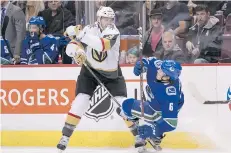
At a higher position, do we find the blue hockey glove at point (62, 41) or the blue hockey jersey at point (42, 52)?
the blue hockey glove at point (62, 41)

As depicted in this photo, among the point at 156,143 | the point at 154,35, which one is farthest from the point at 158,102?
the point at 154,35

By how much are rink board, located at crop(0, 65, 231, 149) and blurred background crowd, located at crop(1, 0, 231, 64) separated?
0.49 feet

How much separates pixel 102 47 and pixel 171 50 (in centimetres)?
102

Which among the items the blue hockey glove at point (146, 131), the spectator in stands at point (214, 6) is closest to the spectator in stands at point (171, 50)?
the spectator in stands at point (214, 6)

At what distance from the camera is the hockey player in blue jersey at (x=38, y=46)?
5605 millimetres

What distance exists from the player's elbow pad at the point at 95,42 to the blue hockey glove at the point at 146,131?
618 millimetres

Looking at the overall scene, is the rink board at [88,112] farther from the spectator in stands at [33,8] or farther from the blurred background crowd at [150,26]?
the spectator in stands at [33,8]

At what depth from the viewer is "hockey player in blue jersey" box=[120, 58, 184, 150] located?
183 inches

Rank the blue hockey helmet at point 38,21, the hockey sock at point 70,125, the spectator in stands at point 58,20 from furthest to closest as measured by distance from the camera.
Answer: the spectator in stands at point 58,20 → the blue hockey helmet at point 38,21 → the hockey sock at point 70,125

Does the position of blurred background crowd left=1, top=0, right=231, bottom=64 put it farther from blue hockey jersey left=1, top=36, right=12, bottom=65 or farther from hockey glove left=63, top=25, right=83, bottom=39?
hockey glove left=63, top=25, right=83, bottom=39

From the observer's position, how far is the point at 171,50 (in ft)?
18.1

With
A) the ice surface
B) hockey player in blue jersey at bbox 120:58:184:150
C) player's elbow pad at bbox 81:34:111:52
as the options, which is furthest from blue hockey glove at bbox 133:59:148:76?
the ice surface

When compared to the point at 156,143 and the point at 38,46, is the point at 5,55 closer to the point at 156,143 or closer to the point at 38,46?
the point at 38,46

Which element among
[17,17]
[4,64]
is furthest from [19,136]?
[17,17]
